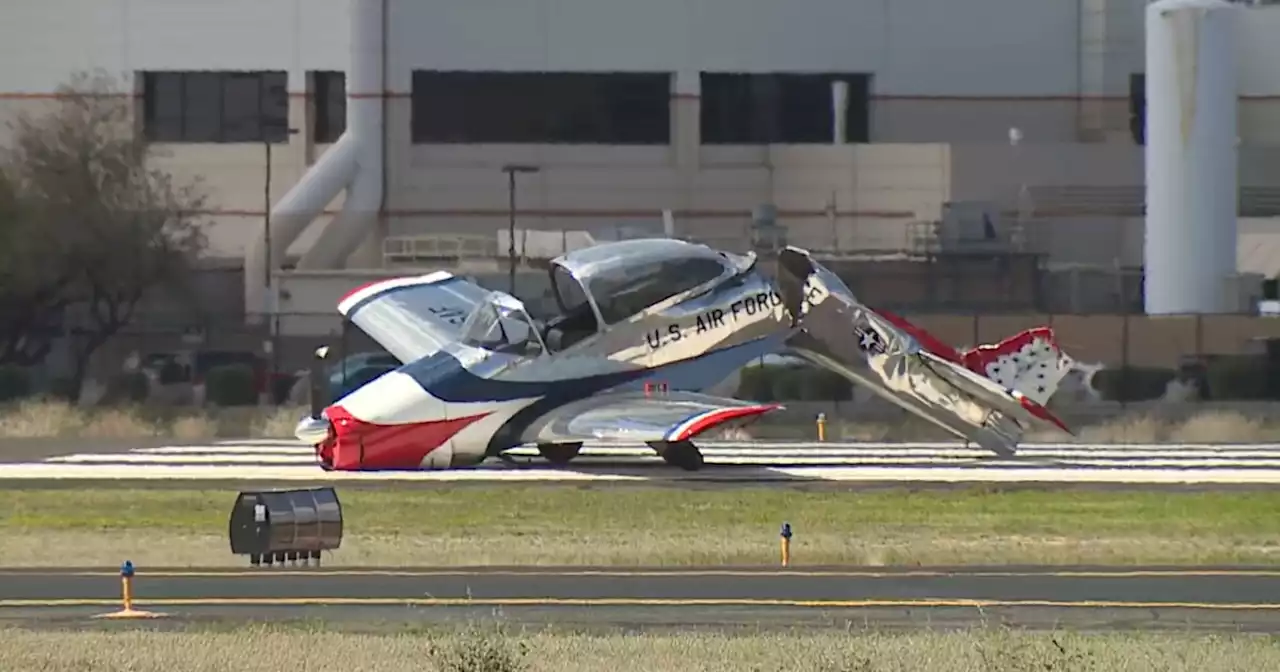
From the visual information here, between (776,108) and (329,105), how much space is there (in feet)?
50.1

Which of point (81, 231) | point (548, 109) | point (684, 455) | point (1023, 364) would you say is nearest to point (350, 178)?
point (548, 109)

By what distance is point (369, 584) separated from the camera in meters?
18.9

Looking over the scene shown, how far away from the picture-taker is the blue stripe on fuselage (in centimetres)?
3073

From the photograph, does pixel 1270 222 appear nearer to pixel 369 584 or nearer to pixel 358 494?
pixel 358 494

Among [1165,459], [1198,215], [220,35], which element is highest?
[220,35]

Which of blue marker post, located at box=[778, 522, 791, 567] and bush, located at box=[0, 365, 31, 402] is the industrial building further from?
blue marker post, located at box=[778, 522, 791, 567]

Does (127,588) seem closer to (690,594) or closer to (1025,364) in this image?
(690,594)

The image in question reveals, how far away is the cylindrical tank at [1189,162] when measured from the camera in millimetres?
64750

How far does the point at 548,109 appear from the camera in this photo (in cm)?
7506

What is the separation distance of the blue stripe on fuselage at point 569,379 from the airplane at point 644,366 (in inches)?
0.8

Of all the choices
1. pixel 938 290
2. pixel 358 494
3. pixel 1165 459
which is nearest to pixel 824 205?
pixel 938 290

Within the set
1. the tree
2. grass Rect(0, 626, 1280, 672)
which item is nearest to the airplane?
grass Rect(0, 626, 1280, 672)

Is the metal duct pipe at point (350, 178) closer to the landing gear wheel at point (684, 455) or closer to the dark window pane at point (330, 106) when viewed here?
the dark window pane at point (330, 106)

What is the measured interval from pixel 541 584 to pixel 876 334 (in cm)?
1578
